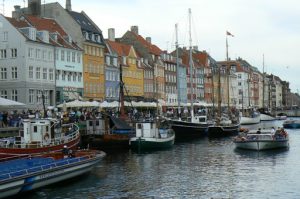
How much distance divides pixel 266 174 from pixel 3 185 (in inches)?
628

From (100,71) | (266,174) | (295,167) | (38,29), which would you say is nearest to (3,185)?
(266,174)

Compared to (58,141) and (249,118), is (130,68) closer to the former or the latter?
(249,118)

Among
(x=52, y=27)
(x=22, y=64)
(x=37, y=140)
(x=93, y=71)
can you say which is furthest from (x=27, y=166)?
(x=93, y=71)

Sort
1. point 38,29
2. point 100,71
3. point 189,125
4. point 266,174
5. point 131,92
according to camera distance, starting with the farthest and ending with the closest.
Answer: point 131,92 < point 100,71 < point 38,29 < point 189,125 < point 266,174

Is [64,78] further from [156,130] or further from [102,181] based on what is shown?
[102,181]

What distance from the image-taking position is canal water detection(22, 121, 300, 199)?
27312mm

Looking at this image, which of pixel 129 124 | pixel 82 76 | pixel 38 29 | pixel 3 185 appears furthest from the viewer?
pixel 82 76

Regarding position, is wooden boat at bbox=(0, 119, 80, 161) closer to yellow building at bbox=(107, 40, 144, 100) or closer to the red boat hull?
the red boat hull

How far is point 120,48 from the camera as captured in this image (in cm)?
9575

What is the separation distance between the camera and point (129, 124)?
51156 millimetres

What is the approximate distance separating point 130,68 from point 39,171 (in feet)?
230

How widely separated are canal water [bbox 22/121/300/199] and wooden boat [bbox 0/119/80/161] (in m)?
3.25

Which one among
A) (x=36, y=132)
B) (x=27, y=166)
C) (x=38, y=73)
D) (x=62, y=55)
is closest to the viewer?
(x=27, y=166)

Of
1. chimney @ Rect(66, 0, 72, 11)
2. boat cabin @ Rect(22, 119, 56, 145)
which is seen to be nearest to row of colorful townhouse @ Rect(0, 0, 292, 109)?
chimney @ Rect(66, 0, 72, 11)
